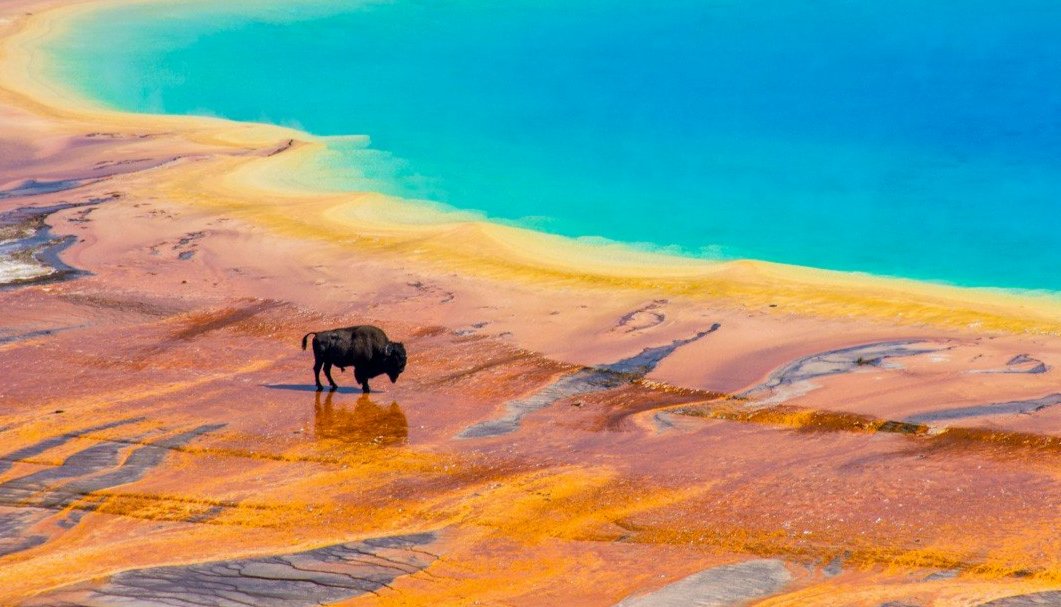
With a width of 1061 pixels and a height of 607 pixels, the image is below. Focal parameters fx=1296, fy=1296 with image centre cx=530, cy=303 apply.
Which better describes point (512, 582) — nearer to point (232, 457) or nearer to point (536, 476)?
point (536, 476)

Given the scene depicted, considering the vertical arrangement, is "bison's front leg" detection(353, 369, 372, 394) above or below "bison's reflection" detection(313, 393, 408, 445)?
above

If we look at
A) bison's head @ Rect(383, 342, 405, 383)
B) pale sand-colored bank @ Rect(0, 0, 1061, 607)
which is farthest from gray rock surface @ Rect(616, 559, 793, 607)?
bison's head @ Rect(383, 342, 405, 383)

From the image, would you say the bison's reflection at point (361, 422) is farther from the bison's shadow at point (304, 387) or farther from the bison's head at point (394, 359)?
the bison's head at point (394, 359)

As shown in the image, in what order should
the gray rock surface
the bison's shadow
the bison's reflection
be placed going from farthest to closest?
the bison's shadow → the bison's reflection → the gray rock surface

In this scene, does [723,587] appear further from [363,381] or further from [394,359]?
[363,381]

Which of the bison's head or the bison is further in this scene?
the bison's head

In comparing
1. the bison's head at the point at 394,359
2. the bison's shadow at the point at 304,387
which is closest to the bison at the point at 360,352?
the bison's head at the point at 394,359

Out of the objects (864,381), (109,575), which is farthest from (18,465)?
(864,381)

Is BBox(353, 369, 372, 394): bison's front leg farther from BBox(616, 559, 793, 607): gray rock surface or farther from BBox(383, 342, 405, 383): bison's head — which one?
BBox(616, 559, 793, 607): gray rock surface

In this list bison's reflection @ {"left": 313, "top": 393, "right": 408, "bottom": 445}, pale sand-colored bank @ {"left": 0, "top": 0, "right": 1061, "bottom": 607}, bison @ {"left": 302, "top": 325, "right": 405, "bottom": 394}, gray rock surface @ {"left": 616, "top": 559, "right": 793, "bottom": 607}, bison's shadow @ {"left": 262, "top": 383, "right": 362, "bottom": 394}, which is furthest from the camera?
bison's shadow @ {"left": 262, "top": 383, "right": 362, "bottom": 394}
